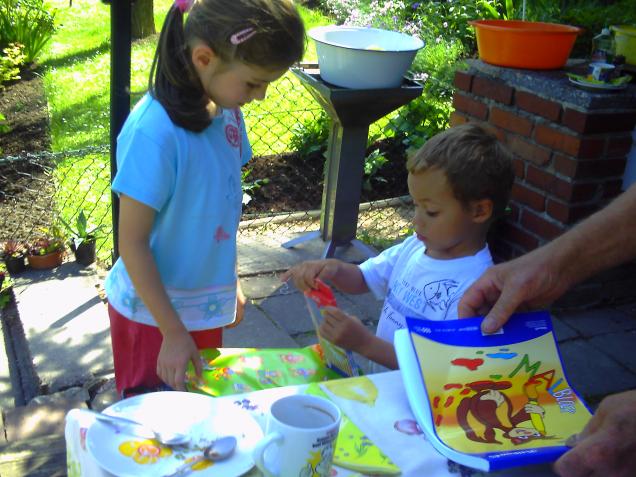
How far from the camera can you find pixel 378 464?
4.01ft

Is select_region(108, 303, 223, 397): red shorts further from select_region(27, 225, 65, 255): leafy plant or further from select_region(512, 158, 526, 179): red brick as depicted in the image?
select_region(512, 158, 526, 179): red brick

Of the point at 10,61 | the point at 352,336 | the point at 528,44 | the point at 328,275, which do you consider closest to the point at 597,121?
the point at 528,44

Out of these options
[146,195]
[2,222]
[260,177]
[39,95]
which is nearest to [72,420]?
[146,195]

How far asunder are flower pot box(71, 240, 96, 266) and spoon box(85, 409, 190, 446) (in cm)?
268

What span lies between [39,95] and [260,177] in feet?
10.0

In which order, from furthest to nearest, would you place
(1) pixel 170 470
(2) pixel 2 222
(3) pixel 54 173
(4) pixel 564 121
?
(3) pixel 54 173 → (2) pixel 2 222 → (4) pixel 564 121 → (1) pixel 170 470

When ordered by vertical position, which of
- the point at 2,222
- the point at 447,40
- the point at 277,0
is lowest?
the point at 2,222

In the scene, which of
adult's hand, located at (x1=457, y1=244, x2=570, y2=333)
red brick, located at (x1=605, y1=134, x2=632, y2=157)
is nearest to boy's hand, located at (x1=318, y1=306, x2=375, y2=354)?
adult's hand, located at (x1=457, y1=244, x2=570, y2=333)

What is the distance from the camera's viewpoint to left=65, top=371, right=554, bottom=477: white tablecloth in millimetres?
1205

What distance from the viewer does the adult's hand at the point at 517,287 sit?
5.09 ft

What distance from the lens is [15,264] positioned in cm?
365

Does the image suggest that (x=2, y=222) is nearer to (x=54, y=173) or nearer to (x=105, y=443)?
(x=54, y=173)

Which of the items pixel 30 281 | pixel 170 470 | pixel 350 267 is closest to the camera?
pixel 170 470

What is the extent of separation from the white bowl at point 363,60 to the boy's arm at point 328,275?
1633 millimetres
